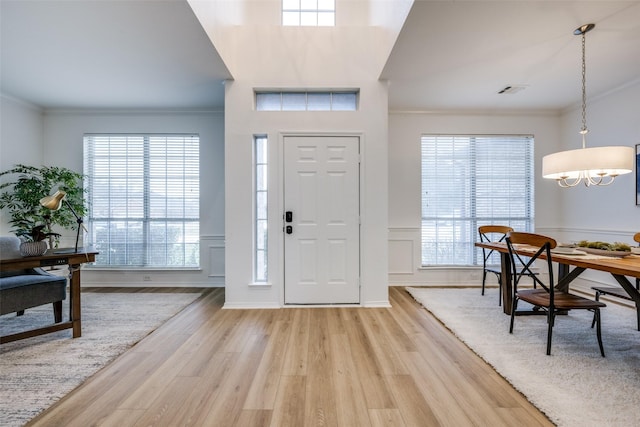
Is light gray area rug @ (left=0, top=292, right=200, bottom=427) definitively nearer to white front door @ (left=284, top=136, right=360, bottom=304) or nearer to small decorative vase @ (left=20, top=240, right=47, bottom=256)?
small decorative vase @ (left=20, top=240, right=47, bottom=256)

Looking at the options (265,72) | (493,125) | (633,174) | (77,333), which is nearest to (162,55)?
(265,72)

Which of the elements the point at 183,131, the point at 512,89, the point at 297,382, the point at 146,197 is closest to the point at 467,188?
the point at 512,89

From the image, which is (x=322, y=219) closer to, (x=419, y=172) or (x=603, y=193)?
(x=419, y=172)

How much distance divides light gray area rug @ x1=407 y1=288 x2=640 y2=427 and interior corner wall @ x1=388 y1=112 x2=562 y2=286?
3.28ft

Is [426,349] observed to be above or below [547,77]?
below

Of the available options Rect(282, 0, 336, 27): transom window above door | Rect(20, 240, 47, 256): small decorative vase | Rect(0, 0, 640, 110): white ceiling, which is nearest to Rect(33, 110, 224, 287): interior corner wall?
Rect(0, 0, 640, 110): white ceiling

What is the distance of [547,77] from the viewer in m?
3.40

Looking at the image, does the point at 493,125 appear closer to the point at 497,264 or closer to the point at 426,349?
the point at 497,264

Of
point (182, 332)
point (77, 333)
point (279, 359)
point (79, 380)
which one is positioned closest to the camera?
point (79, 380)

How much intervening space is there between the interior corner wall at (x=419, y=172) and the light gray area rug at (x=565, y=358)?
100 centimetres

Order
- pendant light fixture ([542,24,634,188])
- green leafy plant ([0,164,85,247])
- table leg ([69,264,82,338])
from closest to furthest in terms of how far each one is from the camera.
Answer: pendant light fixture ([542,24,634,188]), table leg ([69,264,82,338]), green leafy plant ([0,164,85,247])

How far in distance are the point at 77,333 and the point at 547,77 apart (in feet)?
18.7

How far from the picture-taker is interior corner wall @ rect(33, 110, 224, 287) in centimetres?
444

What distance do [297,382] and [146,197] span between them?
153 inches
